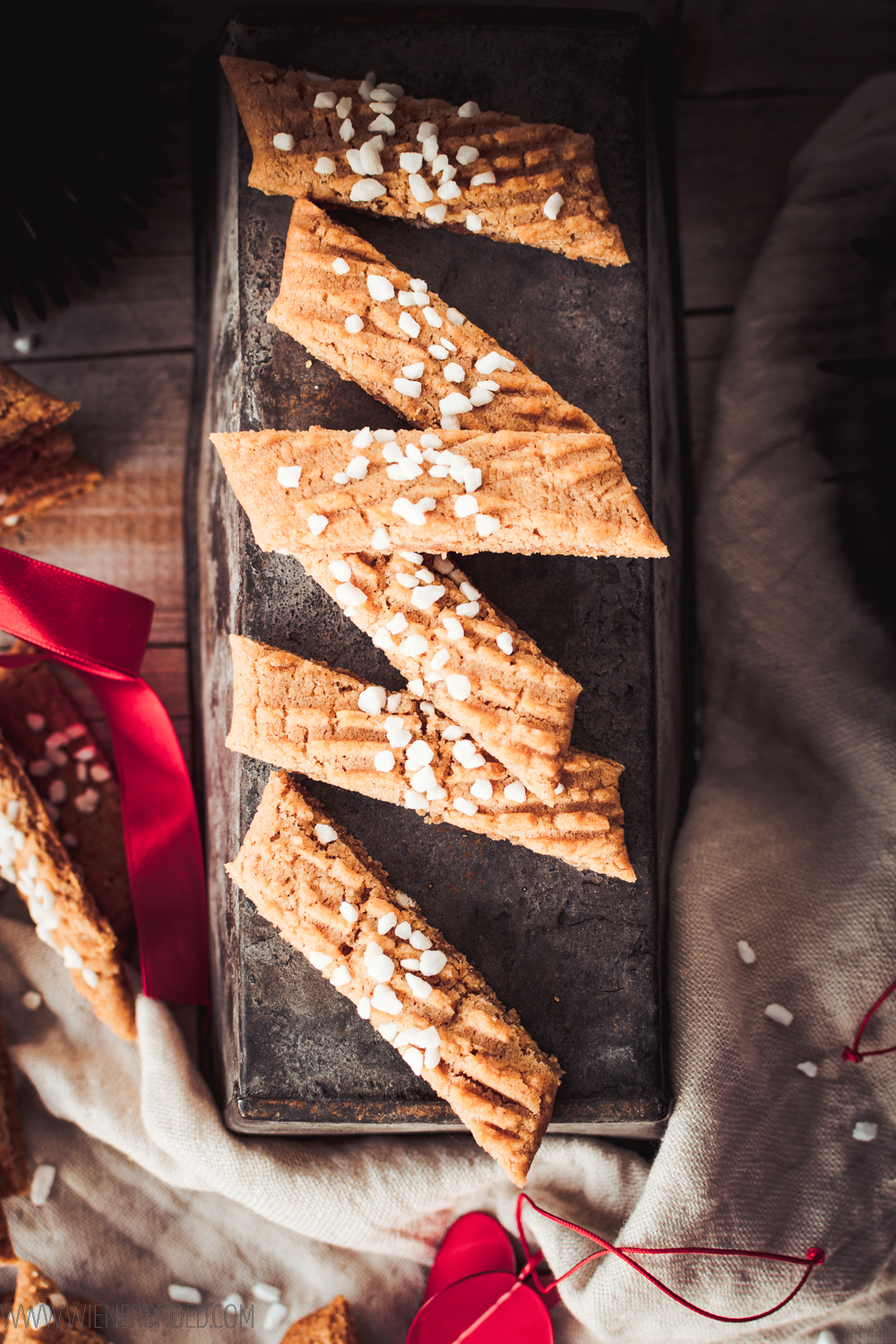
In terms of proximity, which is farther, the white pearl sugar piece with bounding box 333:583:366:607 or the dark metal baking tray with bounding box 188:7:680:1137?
the dark metal baking tray with bounding box 188:7:680:1137

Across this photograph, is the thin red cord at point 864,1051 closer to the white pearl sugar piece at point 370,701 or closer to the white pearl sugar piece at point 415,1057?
the white pearl sugar piece at point 415,1057

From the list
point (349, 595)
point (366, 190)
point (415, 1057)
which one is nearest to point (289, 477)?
point (349, 595)

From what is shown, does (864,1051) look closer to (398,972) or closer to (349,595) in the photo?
(398,972)

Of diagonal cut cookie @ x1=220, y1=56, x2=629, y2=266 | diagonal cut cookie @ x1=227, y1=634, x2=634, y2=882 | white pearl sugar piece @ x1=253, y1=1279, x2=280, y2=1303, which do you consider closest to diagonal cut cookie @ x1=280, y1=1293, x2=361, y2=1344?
white pearl sugar piece @ x1=253, y1=1279, x2=280, y2=1303

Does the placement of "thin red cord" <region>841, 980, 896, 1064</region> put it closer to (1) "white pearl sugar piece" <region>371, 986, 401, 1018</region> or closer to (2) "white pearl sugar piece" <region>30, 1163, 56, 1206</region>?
(1) "white pearl sugar piece" <region>371, 986, 401, 1018</region>

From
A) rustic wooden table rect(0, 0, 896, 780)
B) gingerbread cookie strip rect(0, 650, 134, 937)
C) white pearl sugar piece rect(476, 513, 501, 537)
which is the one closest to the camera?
white pearl sugar piece rect(476, 513, 501, 537)

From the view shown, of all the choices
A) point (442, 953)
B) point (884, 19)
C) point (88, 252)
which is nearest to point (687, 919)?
point (442, 953)

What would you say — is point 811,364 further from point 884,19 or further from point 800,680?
point 884,19
